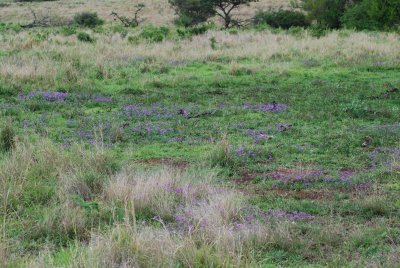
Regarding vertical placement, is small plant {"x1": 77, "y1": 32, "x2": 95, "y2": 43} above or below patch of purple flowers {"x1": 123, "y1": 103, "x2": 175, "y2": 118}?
above

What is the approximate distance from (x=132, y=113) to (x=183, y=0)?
31940mm

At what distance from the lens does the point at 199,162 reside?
7766 millimetres

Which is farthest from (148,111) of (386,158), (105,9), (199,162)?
A: (105,9)

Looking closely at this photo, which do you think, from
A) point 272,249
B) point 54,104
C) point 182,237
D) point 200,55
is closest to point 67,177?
point 182,237

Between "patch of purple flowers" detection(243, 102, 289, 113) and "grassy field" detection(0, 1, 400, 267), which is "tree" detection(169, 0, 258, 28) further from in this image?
"patch of purple flowers" detection(243, 102, 289, 113)

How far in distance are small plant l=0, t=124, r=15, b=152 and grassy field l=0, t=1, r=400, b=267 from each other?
16 cm

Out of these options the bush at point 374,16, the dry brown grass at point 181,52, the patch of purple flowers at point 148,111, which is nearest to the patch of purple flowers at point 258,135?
the patch of purple flowers at point 148,111

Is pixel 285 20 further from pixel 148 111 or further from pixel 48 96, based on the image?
pixel 148 111

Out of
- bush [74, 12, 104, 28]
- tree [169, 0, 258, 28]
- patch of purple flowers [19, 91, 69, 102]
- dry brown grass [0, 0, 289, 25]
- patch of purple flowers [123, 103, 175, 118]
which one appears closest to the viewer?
patch of purple flowers [123, 103, 175, 118]

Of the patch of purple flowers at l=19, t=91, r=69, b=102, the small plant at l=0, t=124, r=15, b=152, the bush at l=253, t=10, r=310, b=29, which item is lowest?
the bush at l=253, t=10, r=310, b=29

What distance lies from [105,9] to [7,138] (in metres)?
48.9

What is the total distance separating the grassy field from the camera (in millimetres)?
4605

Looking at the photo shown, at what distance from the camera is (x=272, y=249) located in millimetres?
4746

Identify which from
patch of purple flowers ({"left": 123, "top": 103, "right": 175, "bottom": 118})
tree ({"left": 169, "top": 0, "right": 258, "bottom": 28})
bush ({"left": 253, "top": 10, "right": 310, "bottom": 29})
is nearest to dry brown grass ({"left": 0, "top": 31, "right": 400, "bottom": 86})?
patch of purple flowers ({"left": 123, "top": 103, "right": 175, "bottom": 118})
